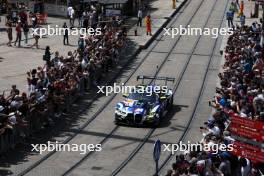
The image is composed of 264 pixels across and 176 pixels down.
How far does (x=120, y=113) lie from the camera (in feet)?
97.1

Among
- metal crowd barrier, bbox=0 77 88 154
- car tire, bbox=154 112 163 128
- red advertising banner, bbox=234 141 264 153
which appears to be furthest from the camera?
car tire, bbox=154 112 163 128

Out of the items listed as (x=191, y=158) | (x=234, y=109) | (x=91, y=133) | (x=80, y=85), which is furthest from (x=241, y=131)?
(x=80, y=85)


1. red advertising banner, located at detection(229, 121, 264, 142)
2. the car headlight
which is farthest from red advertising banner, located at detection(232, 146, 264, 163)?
the car headlight

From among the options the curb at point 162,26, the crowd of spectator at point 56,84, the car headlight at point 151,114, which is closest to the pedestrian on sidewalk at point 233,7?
the curb at point 162,26

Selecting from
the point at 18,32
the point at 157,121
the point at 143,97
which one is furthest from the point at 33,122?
the point at 18,32

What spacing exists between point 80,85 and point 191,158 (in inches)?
538

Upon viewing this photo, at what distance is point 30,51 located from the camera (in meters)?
43.6

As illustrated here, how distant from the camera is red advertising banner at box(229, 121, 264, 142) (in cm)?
1808

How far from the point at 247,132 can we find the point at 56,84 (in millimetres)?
13111

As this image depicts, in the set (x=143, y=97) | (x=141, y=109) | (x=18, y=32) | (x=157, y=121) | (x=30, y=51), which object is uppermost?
(x=18, y=32)

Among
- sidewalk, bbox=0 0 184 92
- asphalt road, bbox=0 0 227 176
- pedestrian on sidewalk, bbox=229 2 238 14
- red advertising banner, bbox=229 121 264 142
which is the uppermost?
pedestrian on sidewalk, bbox=229 2 238 14

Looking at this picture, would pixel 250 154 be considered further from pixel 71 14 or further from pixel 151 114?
pixel 71 14

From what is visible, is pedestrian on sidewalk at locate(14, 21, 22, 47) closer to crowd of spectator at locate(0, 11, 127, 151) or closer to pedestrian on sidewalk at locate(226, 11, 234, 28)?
crowd of spectator at locate(0, 11, 127, 151)

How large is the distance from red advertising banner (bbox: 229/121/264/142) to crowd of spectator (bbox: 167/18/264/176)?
2.00 m
